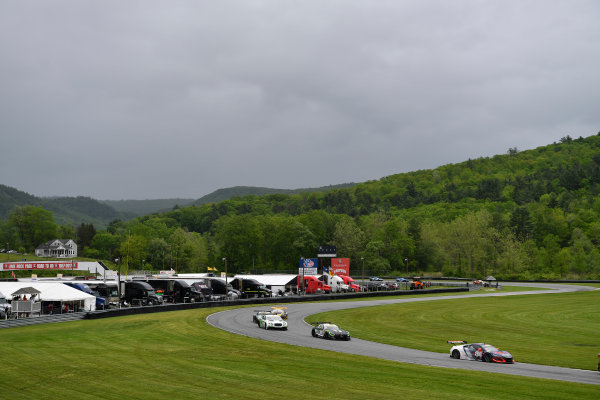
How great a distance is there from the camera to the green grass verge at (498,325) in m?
34.9

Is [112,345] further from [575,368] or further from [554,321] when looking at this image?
[554,321]

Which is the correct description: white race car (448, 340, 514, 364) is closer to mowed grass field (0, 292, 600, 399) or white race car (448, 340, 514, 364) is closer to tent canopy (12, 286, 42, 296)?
mowed grass field (0, 292, 600, 399)

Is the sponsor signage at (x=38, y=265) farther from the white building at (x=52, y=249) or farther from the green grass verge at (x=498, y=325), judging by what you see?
the white building at (x=52, y=249)

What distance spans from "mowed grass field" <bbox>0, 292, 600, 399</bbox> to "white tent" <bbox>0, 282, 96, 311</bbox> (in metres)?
10.0

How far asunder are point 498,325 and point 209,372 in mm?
32128

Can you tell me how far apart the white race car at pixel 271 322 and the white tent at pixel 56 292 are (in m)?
18.6

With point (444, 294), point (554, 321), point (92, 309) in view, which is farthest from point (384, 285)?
point (92, 309)

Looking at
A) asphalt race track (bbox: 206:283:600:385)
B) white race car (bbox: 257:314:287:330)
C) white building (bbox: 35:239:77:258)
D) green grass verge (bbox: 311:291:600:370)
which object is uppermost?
white building (bbox: 35:239:77:258)

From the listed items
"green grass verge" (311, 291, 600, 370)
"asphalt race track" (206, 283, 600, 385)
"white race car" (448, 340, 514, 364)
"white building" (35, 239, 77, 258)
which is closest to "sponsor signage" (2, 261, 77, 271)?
"asphalt race track" (206, 283, 600, 385)

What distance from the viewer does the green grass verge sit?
115 ft

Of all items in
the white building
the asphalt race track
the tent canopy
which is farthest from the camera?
the white building

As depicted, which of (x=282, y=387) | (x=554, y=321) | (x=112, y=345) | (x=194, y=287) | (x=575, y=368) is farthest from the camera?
(x=194, y=287)

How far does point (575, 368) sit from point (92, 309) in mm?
41928

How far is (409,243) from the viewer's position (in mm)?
153750
